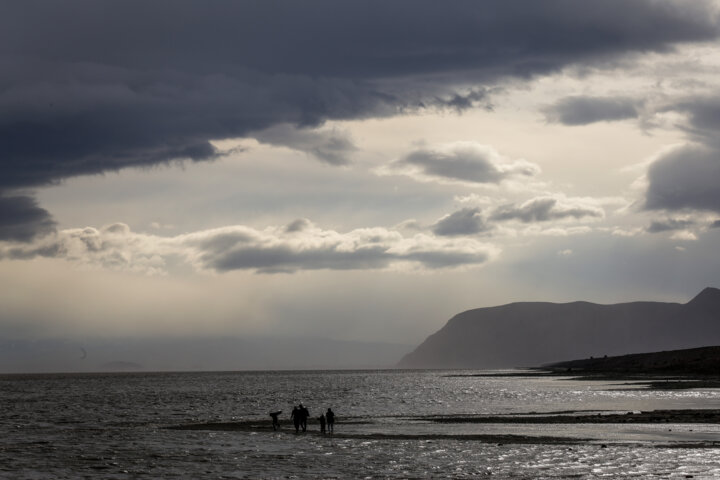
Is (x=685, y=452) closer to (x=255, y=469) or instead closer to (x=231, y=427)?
(x=255, y=469)

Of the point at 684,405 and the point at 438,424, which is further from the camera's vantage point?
the point at 684,405

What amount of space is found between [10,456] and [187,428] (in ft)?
69.1

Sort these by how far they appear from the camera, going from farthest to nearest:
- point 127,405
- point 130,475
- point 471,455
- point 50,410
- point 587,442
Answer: point 127,405 < point 50,410 < point 587,442 < point 471,455 < point 130,475

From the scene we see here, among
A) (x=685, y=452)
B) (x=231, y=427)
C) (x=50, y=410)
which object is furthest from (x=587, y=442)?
(x=50, y=410)

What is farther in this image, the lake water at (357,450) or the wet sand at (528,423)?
the wet sand at (528,423)

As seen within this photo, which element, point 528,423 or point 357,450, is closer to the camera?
point 357,450

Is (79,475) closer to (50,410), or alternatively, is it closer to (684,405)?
(684,405)

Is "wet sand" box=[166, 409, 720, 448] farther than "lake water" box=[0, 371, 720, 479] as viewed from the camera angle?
Yes

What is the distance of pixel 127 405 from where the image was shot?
117250mm

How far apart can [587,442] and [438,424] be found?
66.3ft

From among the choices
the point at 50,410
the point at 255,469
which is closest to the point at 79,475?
the point at 255,469

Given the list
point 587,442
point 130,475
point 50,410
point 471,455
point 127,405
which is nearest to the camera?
point 130,475

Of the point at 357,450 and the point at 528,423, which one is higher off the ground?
the point at 357,450

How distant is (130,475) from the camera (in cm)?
4506
